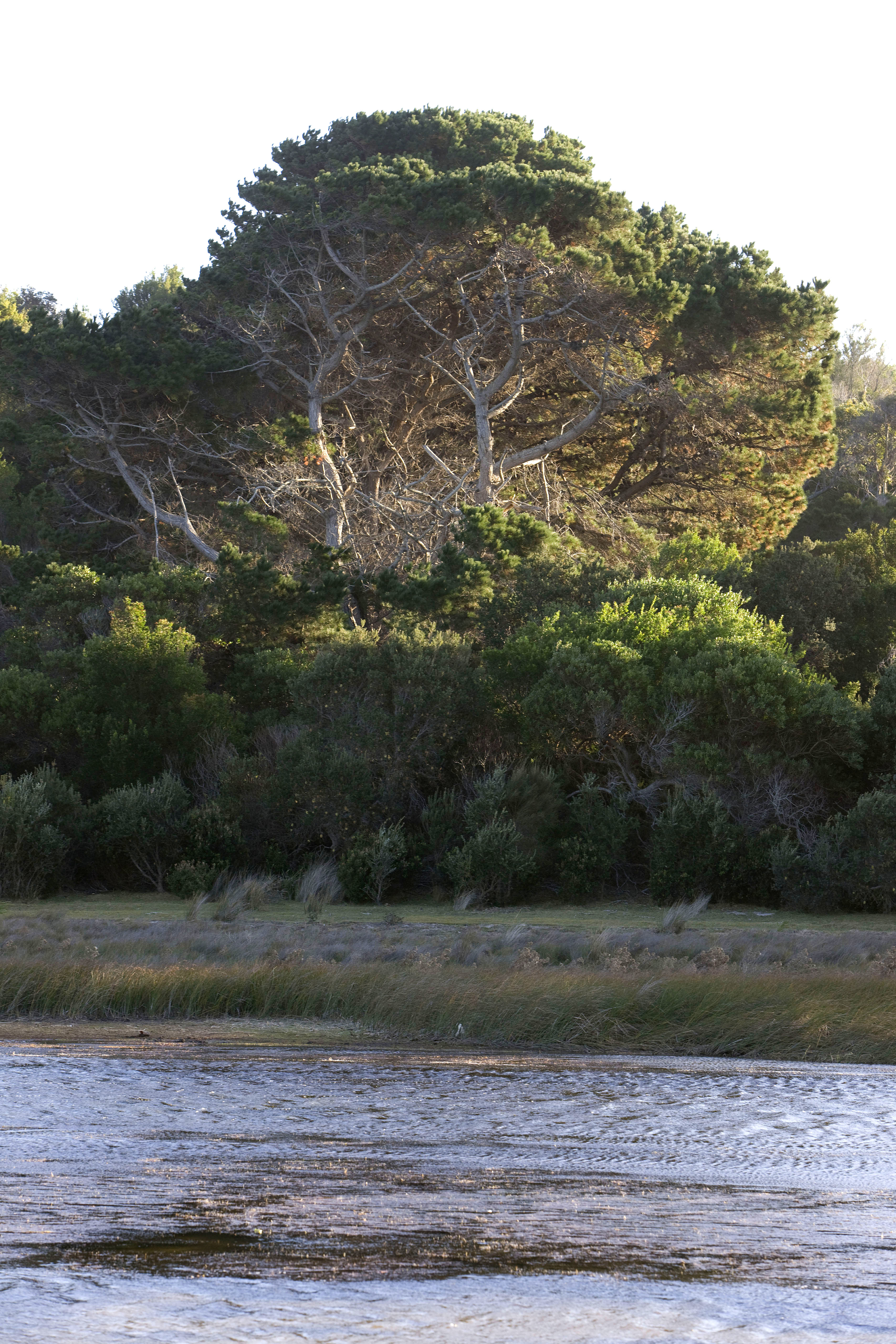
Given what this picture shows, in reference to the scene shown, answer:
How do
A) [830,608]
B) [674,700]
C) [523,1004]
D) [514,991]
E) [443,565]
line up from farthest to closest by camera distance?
[830,608] < [443,565] < [674,700] < [514,991] < [523,1004]

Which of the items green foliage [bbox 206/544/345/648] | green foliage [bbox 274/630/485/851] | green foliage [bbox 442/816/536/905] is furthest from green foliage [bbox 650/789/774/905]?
green foliage [bbox 206/544/345/648]

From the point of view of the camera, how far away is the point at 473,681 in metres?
27.8

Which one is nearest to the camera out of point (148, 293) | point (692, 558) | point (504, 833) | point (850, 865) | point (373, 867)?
point (850, 865)

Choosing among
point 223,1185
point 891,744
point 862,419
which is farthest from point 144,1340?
point 862,419

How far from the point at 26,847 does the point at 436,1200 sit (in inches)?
831

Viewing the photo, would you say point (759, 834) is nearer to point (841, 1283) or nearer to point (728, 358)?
point (728, 358)

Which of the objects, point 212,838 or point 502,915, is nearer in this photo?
point 502,915

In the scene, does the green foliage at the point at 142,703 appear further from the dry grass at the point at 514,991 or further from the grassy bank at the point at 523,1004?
the grassy bank at the point at 523,1004

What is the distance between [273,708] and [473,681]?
5.63 m

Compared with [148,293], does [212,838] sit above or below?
below

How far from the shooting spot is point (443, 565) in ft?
104

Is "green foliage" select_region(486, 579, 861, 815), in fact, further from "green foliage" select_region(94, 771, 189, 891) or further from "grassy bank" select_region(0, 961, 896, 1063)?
"grassy bank" select_region(0, 961, 896, 1063)

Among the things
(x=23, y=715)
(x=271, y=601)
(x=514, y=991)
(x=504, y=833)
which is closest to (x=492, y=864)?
(x=504, y=833)

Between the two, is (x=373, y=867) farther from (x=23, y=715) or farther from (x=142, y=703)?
(x=23, y=715)
